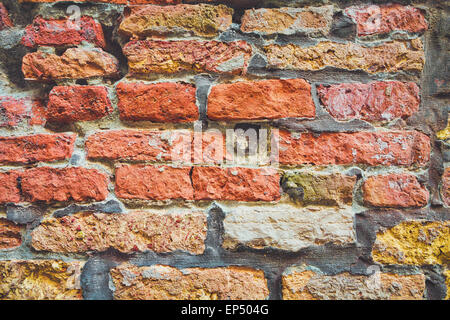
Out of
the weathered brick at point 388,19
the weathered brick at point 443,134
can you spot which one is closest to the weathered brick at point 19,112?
the weathered brick at point 388,19

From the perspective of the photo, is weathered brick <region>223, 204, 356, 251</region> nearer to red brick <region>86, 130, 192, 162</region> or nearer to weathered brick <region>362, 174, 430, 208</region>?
weathered brick <region>362, 174, 430, 208</region>

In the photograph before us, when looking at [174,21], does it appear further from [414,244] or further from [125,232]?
[414,244]

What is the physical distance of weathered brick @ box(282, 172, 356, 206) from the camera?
589mm

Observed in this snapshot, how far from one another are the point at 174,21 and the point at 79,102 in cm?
29

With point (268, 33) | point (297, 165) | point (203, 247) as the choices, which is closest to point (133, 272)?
point (203, 247)

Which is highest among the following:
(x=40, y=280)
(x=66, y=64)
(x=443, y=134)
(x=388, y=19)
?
(x=388, y=19)

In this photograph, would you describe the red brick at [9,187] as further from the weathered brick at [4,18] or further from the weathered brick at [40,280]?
the weathered brick at [4,18]

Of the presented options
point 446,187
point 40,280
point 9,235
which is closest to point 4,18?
point 9,235

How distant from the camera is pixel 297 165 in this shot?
60 centimetres

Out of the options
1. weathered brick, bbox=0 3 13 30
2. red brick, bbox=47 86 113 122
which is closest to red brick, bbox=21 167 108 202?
red brick, bbox=47 86 113 122

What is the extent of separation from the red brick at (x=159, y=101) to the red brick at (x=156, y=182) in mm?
117

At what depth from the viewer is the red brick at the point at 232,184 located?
0.59 meters

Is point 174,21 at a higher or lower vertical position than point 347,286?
higher

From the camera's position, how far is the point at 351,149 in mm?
593
